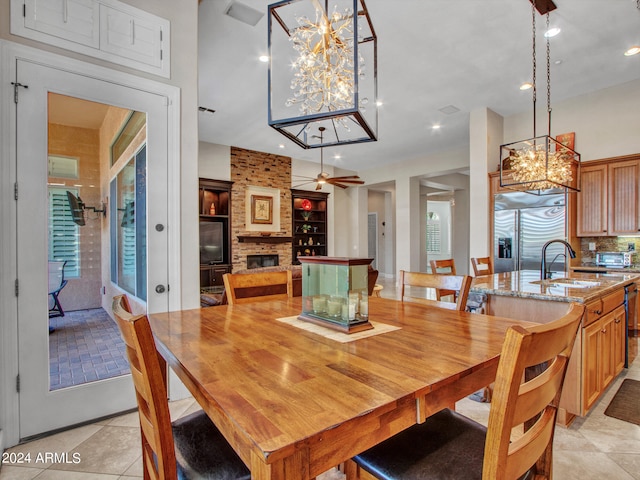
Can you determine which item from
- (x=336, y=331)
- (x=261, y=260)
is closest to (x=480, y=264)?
(x=336, y=331)

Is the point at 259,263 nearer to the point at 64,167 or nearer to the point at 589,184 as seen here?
the point at 64,167

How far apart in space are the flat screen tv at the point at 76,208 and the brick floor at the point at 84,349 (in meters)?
0.63

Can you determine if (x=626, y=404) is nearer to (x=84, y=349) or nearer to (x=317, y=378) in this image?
(x=317, y=378)

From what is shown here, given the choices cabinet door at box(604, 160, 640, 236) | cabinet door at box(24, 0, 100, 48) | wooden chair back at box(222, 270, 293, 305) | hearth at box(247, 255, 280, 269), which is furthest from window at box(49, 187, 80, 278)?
cabinet door at box(604, 160, 640, 236)

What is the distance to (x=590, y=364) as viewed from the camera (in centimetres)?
213

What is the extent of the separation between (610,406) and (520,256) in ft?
9.14

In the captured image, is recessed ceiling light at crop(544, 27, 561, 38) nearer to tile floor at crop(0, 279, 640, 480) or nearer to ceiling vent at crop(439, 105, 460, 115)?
ceiling vent at crop(439, 105, 460, 115)

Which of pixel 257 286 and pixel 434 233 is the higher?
pixel 434 233

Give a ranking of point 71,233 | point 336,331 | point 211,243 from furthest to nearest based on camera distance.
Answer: point 211,243 < point 71,233 < point 336,331

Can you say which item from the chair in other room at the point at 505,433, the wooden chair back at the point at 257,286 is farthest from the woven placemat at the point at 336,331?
the wooden chair back at the point at 257,286

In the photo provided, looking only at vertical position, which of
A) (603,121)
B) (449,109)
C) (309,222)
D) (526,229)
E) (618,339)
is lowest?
(618,339)

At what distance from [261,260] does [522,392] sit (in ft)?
23.4

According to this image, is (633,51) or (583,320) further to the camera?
(633,51)

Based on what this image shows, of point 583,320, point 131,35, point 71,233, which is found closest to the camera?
point 583,320
